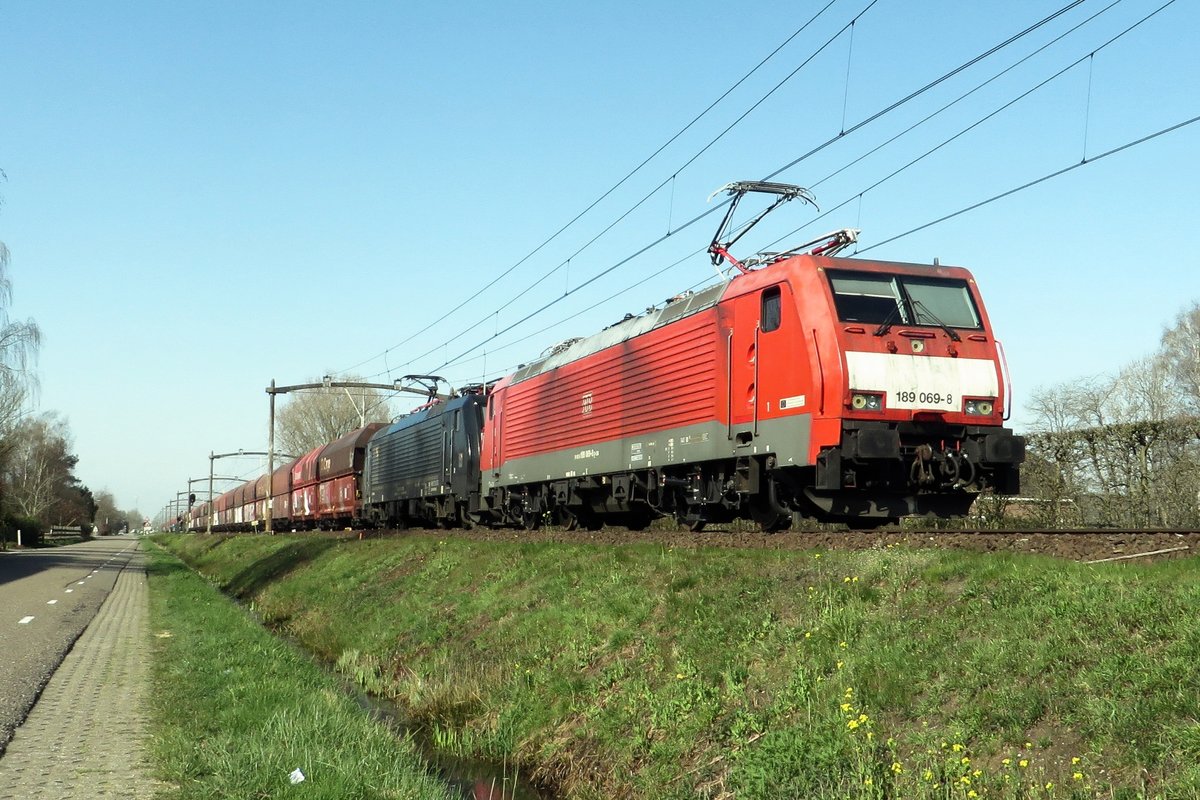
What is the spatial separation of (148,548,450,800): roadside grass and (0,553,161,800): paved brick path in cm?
20

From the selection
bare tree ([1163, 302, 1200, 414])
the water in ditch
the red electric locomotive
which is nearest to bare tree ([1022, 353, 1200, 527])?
the red electric locomotive

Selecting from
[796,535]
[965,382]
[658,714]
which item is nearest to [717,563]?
[796,535]

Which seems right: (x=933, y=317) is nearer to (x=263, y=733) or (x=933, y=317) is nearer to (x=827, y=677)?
(x=827, y=677)

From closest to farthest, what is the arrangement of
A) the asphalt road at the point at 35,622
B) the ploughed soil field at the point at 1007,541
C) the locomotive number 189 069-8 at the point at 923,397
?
1. the ploughed soil field at the point at 1007,541
2. the asphalt road at the point at 35,622
3. the locomotive number 189 069-8 at the point at 923,397

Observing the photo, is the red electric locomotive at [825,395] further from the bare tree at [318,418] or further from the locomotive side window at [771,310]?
the bare tree at [318,418]

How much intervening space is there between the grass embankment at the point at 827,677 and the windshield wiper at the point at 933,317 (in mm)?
4420

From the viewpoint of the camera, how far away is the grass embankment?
20.5 ft

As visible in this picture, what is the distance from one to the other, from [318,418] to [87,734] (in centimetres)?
8153

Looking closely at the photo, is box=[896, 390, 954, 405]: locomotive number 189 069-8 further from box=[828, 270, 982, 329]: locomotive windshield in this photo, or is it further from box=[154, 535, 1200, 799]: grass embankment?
box=[154, 535, 1200, 799]: grass embankment

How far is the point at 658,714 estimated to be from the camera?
9289 mm

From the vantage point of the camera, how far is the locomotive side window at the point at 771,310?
1512 centimetres

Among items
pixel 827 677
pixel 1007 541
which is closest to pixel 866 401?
pixel 1007 541

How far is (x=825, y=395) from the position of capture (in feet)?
45.3

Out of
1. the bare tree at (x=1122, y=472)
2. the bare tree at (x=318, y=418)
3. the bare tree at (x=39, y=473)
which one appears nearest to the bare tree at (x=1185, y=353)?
the bare tree at (x=1122, y=472)
